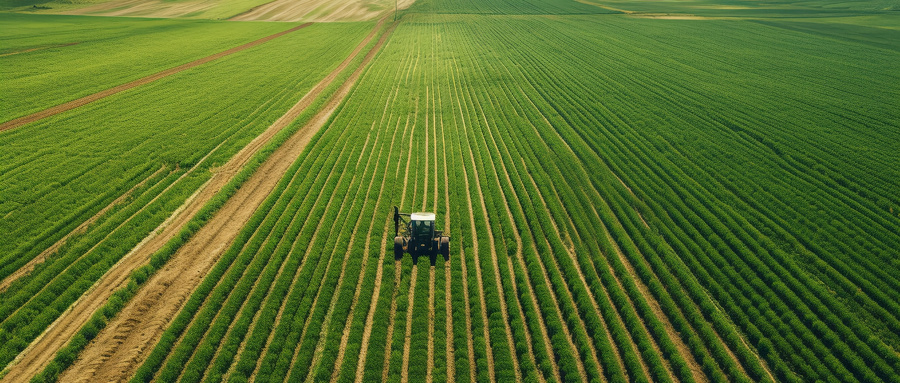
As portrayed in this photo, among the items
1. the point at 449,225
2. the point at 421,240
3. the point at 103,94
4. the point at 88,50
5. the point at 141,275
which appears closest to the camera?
the point at 141,275

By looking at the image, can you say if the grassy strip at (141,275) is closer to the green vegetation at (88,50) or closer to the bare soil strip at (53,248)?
the bare soil strip at (53,248)

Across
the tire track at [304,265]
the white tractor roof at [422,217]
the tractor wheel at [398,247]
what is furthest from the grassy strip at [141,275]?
the white tractor roof at [422,217]

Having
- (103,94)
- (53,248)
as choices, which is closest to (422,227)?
(53,248)

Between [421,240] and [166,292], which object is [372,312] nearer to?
[421,240]

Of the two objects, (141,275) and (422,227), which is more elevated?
(422,227)

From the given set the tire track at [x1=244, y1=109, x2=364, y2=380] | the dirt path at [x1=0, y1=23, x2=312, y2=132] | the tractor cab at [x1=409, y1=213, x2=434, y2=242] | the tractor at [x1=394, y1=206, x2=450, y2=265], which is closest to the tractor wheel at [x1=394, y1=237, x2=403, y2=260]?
the tractor at [x1=394, y1=206, x2=450, y2=265]

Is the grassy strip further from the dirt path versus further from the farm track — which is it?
the dirt path

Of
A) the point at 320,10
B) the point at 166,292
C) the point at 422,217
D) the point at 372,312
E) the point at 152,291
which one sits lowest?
the point at 372,312
